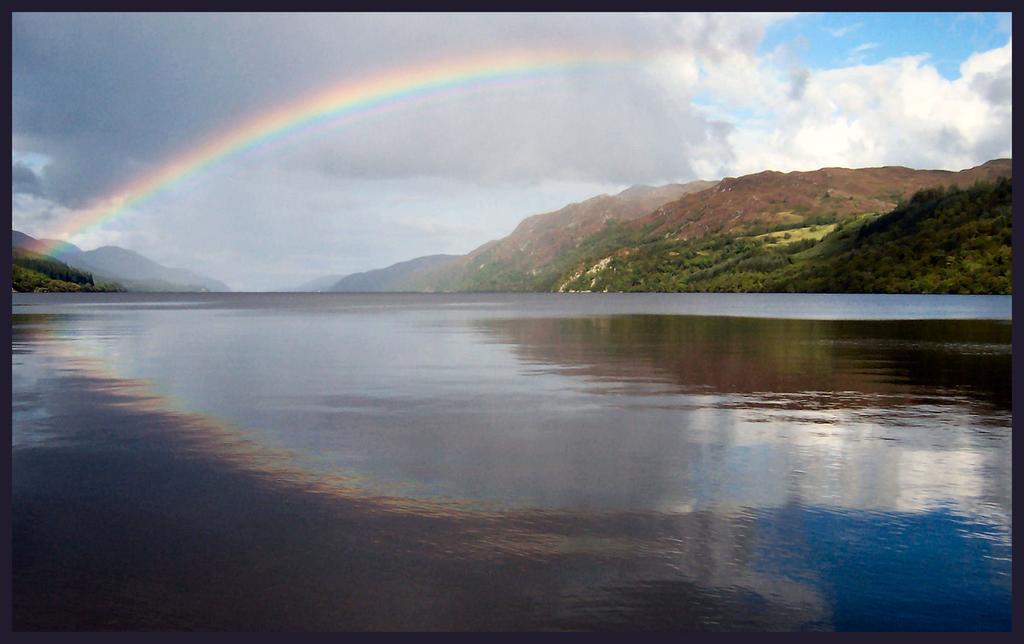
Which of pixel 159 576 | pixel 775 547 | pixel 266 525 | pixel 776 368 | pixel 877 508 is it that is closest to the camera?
pixel 159 576

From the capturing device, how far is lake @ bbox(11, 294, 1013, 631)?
12.8 meters

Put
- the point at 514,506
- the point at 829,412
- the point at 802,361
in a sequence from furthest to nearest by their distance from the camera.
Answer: the point at 802,361 < the point at 829,412 < the point at 514,506

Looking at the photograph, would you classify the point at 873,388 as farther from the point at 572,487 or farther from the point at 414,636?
the point at 414,636

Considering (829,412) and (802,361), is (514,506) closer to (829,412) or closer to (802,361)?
(829,412)

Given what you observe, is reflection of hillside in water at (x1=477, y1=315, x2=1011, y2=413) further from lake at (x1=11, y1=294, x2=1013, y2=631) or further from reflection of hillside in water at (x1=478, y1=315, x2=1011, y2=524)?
lake at (x1=11, y1=294, x2=1013, y2=631)

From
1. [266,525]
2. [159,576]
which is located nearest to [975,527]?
[266,525]

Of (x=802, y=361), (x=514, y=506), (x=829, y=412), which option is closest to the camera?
(x=514, y=506)

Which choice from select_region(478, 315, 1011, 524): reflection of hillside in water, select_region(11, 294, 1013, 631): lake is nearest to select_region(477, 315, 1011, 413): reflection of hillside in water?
select_region(478, 315, 1011, 524): reflection of hillside in water

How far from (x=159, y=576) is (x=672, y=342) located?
6149 centimetres

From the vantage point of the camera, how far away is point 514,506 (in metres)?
17.8

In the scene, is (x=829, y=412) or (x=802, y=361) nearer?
(x=829, y=412)

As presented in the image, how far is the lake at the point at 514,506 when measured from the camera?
12.8 metres

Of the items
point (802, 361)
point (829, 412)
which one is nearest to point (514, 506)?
point (829, 412)

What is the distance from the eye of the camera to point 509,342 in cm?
7194
